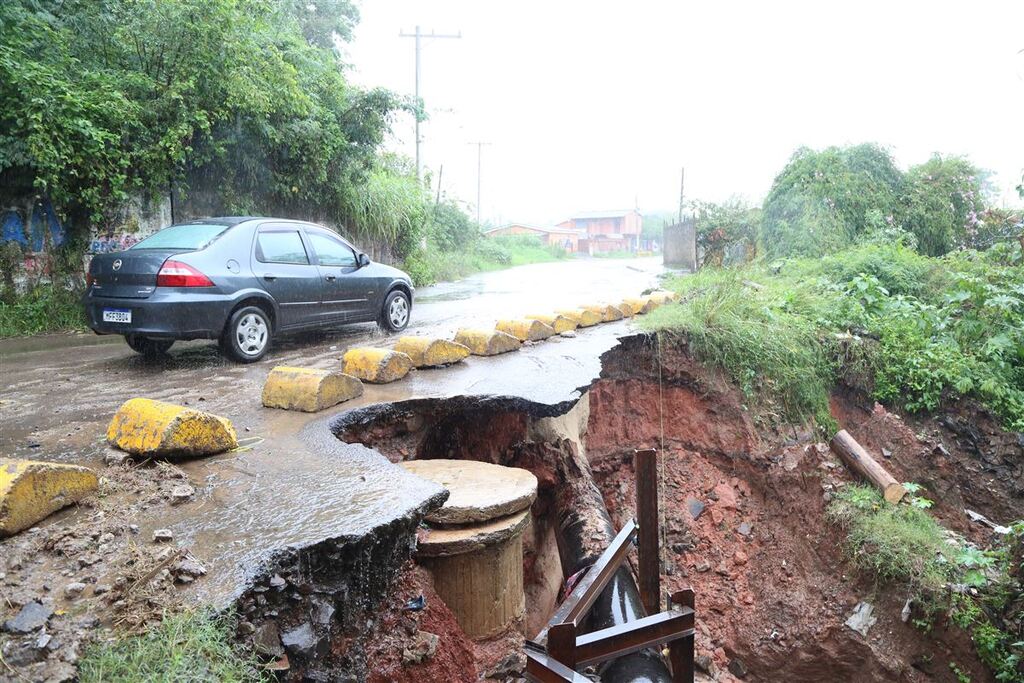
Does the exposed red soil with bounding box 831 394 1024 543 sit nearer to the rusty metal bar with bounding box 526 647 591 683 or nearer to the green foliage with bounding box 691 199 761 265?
the rusty metal bar with bounding box 526 647 591 683

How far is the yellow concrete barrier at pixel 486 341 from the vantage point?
7035 mm

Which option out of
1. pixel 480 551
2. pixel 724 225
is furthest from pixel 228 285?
pixel 724 225

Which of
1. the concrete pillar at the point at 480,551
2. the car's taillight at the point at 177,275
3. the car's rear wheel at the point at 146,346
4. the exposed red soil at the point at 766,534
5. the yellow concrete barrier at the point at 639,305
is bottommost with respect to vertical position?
the exposed red soil at the point at 766,534

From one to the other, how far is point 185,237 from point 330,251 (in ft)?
5.32

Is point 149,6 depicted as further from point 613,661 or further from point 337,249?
→ point 613,661

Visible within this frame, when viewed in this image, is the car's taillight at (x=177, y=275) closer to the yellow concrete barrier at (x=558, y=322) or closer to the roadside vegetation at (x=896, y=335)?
the yellow concrete barrier at (x=558, y=322)

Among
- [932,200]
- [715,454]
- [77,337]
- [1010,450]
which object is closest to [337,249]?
[77,337]

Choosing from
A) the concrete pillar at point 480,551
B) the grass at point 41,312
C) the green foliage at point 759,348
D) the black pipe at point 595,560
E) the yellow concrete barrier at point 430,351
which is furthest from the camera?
the grass at point 41,312

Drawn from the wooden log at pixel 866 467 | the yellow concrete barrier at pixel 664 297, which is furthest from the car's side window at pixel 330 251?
the wooden log at pixel 866 467

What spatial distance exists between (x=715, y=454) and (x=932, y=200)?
11892mm

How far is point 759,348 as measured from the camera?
8039mm

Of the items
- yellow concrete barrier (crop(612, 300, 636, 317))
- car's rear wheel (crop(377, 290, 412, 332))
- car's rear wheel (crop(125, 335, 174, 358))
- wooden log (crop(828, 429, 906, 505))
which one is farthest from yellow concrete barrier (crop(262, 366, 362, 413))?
yellow concrete barrier (crop(612, 300, 636, 317))

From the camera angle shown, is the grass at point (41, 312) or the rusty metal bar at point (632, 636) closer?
the rusty metal bar at point (632, 636)

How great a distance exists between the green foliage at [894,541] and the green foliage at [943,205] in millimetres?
11578
